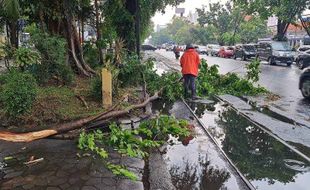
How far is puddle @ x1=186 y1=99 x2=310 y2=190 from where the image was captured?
5.11 metres

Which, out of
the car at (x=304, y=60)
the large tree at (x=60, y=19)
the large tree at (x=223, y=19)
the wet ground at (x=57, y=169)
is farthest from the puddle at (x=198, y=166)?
the large tree at (x=223, y=19)

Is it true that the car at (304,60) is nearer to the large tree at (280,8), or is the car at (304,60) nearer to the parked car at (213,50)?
the large tree at (280,8)

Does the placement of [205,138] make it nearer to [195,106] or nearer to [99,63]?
[195,106]

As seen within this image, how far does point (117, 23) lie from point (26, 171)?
11.5m

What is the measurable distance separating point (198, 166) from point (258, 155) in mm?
1352

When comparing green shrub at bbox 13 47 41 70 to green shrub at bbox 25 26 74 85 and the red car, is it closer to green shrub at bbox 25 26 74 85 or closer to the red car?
green shrub at bbox 25 26 74 85

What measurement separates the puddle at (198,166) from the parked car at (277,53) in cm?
2221

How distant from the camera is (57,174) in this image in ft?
15.9

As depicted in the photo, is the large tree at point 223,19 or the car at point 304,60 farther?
the large tree at point 223,19

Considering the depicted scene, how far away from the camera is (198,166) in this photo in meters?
5.50

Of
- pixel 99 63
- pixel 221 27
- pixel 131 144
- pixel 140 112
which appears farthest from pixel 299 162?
pixel 221 27

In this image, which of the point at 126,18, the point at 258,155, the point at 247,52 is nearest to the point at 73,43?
the point at 126,18

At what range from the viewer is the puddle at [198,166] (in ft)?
15.9

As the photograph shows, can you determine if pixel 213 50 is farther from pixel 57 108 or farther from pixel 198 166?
pixel 198 166
